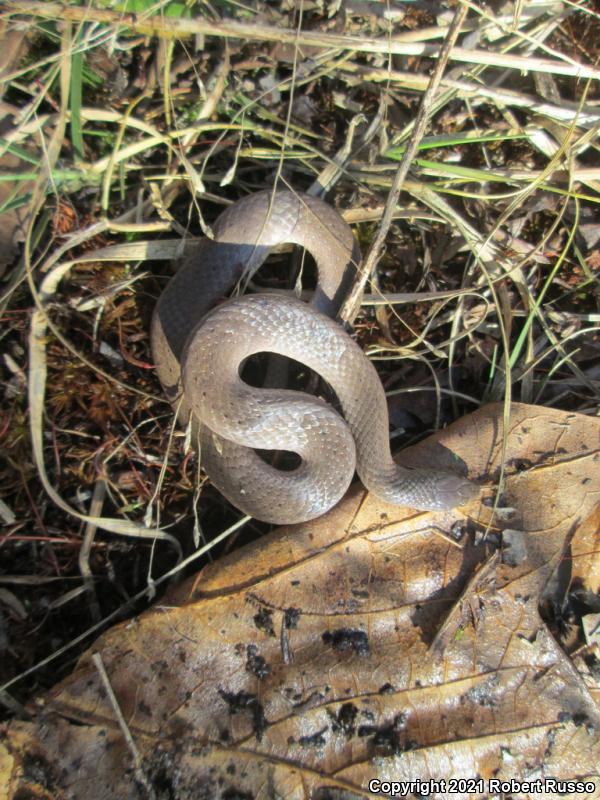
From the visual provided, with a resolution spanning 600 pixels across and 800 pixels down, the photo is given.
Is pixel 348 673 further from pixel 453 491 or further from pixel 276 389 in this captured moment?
pixel 276 389

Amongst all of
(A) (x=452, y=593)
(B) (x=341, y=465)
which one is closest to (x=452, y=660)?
(A) (x=452, y=593)

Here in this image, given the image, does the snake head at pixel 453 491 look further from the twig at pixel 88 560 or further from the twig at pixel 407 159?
the twig at pixel 88 560

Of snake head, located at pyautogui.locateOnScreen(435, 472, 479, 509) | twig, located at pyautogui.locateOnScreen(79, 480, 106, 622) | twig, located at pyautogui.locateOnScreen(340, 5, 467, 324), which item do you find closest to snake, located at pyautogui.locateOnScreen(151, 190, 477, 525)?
snake head, located at pyautogui.locateOnScreen(435, 472, 479, 509)

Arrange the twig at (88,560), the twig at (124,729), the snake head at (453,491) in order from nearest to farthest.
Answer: the twig at (124,729)
the snake head at (453,491)
the twig at (88,560)

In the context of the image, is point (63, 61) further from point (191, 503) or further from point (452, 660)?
point (452, 660)

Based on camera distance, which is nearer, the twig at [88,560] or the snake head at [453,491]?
the snake head at [453,491]

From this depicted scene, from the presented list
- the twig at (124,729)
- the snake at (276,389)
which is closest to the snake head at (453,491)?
the snake at (276,389)
